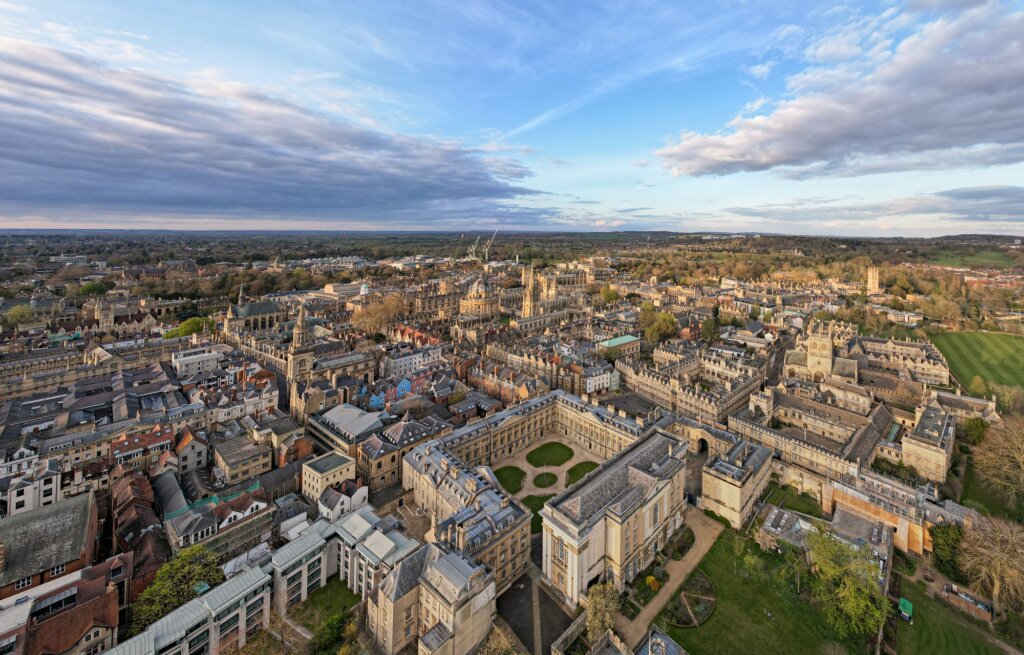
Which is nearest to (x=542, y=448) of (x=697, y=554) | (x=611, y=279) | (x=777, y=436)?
(x=697, y=554)

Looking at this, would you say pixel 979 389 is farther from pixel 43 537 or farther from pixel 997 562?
pixel 43 537

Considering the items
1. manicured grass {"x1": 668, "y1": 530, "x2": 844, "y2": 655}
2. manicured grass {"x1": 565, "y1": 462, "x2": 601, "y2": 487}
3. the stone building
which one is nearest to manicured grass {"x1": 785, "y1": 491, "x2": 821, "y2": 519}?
manicured grass {"x1": 668, "y1": 530, "x2": 844, "y2": 655}

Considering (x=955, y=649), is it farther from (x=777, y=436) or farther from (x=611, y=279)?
(x=611, y=279)

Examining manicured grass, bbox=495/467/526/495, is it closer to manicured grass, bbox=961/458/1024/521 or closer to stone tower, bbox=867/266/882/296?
manicured grass, bbox=961/458/1024/521

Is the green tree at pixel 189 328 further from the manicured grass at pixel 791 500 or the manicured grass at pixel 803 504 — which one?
the manicured grass at pixel 803 504

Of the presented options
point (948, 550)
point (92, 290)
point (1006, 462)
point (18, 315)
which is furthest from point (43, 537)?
point (92, 290)

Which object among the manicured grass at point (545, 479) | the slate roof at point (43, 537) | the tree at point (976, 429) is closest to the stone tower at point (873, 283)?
the tree at point (976, 429)
